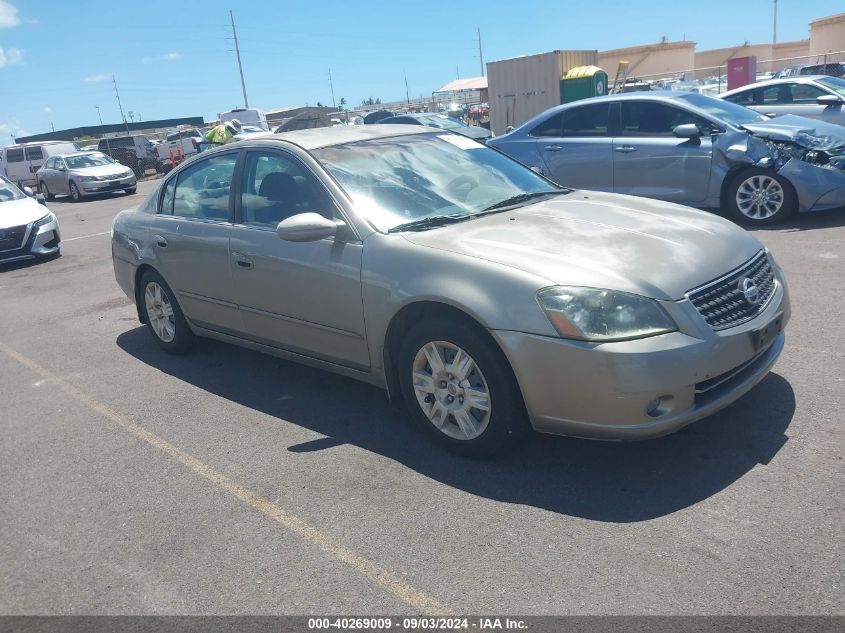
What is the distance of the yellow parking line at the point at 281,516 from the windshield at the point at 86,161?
20.3 meters

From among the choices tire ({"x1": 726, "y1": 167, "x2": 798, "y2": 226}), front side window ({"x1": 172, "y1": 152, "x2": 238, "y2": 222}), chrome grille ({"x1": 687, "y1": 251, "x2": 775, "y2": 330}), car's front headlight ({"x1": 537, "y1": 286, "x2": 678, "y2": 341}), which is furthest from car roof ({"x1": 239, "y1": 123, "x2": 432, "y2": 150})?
tire ({"x1": 726, "y1": 167, "x2": 798, "y2": 226})

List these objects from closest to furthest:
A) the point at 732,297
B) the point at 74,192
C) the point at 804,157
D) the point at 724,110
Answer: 1. the point at 732,297
2. the point at 804,157
3. the point at 724,110
4. the point at 74,192

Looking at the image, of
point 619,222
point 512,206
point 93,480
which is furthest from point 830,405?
point 93,480

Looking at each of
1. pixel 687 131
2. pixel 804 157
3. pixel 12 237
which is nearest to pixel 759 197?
pixel 804 157

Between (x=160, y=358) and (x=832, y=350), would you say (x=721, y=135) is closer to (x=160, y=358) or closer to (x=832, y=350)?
(x=832, y=350)

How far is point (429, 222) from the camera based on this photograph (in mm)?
4305

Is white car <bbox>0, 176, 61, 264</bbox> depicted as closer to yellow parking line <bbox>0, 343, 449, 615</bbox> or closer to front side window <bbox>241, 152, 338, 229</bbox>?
yellow parking line <bbox>0, 343, 449, 615</bbox>

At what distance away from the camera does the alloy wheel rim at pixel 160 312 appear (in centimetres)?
600

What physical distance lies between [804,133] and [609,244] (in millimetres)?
5846

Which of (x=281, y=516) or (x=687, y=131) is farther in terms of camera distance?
(x=687, y=131)

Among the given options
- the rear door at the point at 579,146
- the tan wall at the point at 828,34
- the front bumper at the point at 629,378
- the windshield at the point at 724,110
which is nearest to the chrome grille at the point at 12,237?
the rear door at the point at 579,146

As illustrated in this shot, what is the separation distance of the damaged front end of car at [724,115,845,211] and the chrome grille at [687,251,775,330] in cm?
505

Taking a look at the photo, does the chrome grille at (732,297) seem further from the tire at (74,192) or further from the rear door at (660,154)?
the tire at (74,192)

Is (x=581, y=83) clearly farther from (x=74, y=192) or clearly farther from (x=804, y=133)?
(x=804, y=133)
